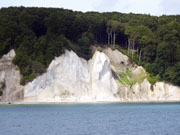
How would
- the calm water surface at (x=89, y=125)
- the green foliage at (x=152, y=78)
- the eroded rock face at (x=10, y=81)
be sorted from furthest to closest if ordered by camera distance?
the green foliage at (x=152, y=78) → the eroded rock face at (x=10, y=81) → the calm water surface at (x=89, y=125)

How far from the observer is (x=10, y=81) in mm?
78250

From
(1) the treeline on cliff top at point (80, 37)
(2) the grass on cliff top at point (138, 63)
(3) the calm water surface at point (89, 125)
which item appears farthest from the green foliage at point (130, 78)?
(3) the calm water surface at point (89, 125)

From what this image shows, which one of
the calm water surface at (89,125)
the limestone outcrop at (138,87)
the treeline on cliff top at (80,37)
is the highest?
the treeline on cliff top at (80,37)

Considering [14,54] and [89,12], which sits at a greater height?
[89,12]

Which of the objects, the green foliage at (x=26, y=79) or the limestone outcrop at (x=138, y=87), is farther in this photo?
the limestone outcrop at (x=138, y=87)

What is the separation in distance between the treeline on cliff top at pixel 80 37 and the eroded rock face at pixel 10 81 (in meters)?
1.45

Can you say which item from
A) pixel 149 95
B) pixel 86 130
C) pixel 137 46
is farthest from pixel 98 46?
pixel 86 130

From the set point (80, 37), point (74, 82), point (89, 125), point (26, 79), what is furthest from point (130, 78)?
point (89, 125)

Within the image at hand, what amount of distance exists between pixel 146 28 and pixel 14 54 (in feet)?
94.4

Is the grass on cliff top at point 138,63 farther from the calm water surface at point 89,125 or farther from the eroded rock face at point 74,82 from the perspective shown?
the calm water surface at point 89,125

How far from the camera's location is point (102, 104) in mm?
75125

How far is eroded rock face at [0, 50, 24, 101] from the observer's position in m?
77.1

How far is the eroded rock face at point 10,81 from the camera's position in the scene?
77.1m

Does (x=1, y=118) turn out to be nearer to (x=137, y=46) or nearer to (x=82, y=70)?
(x=82, y=70)
